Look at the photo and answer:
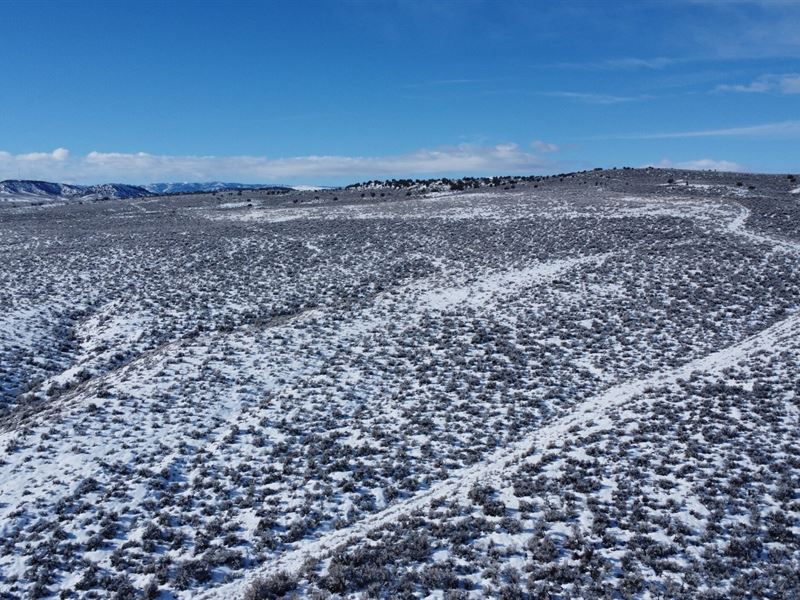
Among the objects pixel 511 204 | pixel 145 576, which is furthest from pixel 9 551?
pixel 511 204

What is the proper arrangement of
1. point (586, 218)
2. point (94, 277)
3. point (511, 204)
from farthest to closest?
point (511, 204)
point (586, 218)
point (94, 277)

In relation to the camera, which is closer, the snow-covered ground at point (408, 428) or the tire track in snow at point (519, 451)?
the snow-covered ground at point (408, 428)

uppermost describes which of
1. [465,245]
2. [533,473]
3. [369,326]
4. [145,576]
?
[465,245]

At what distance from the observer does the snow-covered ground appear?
11.0m

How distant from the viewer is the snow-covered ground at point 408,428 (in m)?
11.0

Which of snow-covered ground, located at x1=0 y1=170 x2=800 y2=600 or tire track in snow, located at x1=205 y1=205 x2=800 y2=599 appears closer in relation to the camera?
snow-covered ground, located at x1=0 y1=170 x2=800 y2=600

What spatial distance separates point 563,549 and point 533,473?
2984 mm

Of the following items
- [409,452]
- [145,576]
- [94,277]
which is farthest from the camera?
[94,277]

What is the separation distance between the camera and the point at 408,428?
1680 cm

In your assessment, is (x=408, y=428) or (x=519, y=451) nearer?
(x=519, y=451)

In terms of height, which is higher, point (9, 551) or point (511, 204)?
point (511, 204)

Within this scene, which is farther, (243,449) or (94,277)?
(94,277)

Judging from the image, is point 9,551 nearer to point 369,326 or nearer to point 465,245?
point 369,326

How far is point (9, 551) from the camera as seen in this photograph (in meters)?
11.5
